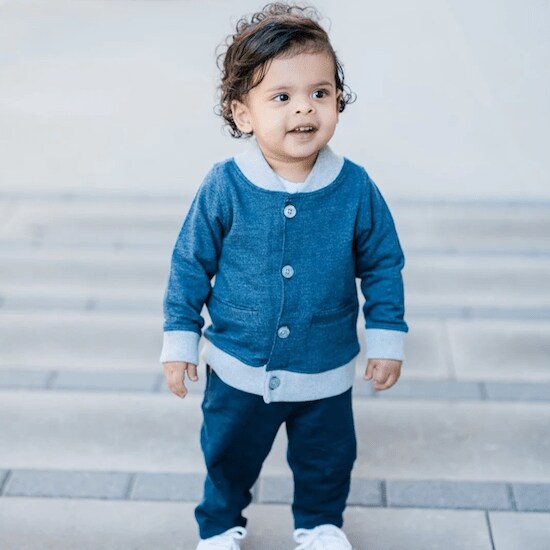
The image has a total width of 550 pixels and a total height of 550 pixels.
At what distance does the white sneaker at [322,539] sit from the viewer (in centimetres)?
196

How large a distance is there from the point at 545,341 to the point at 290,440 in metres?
1.22

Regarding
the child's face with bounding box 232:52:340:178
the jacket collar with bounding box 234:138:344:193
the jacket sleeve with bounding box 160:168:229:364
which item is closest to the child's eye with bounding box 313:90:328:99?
the child's face with bounding box 232:52:340:178

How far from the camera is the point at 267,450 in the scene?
190cm

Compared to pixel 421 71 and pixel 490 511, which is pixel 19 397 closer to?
pixel 490 511

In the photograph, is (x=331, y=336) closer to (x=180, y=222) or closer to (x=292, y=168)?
(x=292, y=168)

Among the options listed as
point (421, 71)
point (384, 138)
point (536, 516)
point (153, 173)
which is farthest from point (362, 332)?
point (421, 71)

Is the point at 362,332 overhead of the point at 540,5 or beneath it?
beneath

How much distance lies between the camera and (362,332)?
288 centimetres

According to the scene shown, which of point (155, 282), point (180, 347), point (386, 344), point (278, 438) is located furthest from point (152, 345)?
point (386, 344)

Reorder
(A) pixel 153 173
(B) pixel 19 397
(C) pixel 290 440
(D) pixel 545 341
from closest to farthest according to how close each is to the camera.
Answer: (C) pixel 290 440 < (B) pixel 19 397 < (D) pixel 545 341 < (A) pixel 153 173

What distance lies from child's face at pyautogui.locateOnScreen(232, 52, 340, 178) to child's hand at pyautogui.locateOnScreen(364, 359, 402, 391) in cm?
43

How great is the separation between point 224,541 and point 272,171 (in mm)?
797

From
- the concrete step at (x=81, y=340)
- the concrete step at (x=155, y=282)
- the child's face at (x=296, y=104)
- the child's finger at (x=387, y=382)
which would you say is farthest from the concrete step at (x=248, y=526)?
the concrete step at (x=155, y=282)

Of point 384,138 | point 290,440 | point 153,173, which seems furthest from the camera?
point 384,138
